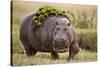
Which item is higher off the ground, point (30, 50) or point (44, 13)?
point (44, 13)

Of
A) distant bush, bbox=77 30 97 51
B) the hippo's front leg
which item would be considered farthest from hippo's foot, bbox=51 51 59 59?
distant bush, bbox=77 30 97 51

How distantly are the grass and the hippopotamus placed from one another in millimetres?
48

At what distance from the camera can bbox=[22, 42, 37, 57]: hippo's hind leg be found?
256 cm

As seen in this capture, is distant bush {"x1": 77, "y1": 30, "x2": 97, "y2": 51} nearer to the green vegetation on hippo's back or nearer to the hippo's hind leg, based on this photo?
the green vegetation on hippo's back

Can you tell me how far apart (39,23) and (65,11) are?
381 mm

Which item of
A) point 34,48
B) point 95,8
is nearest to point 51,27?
point 34,48

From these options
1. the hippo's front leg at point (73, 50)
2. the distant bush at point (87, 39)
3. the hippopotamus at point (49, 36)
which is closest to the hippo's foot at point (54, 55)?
the hippopotamus at point (49, 36)

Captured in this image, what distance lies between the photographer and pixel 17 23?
8.25 feet

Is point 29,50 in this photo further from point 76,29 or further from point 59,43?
point 76,29

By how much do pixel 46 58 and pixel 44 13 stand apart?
0.55 m

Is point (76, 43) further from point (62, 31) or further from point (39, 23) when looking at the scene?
point (39, 23)

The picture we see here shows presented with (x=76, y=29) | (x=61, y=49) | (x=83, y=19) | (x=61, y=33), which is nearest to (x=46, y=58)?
(x=61, y=49)

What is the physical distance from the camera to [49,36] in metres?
2.63

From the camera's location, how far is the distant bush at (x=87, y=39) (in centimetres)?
280
